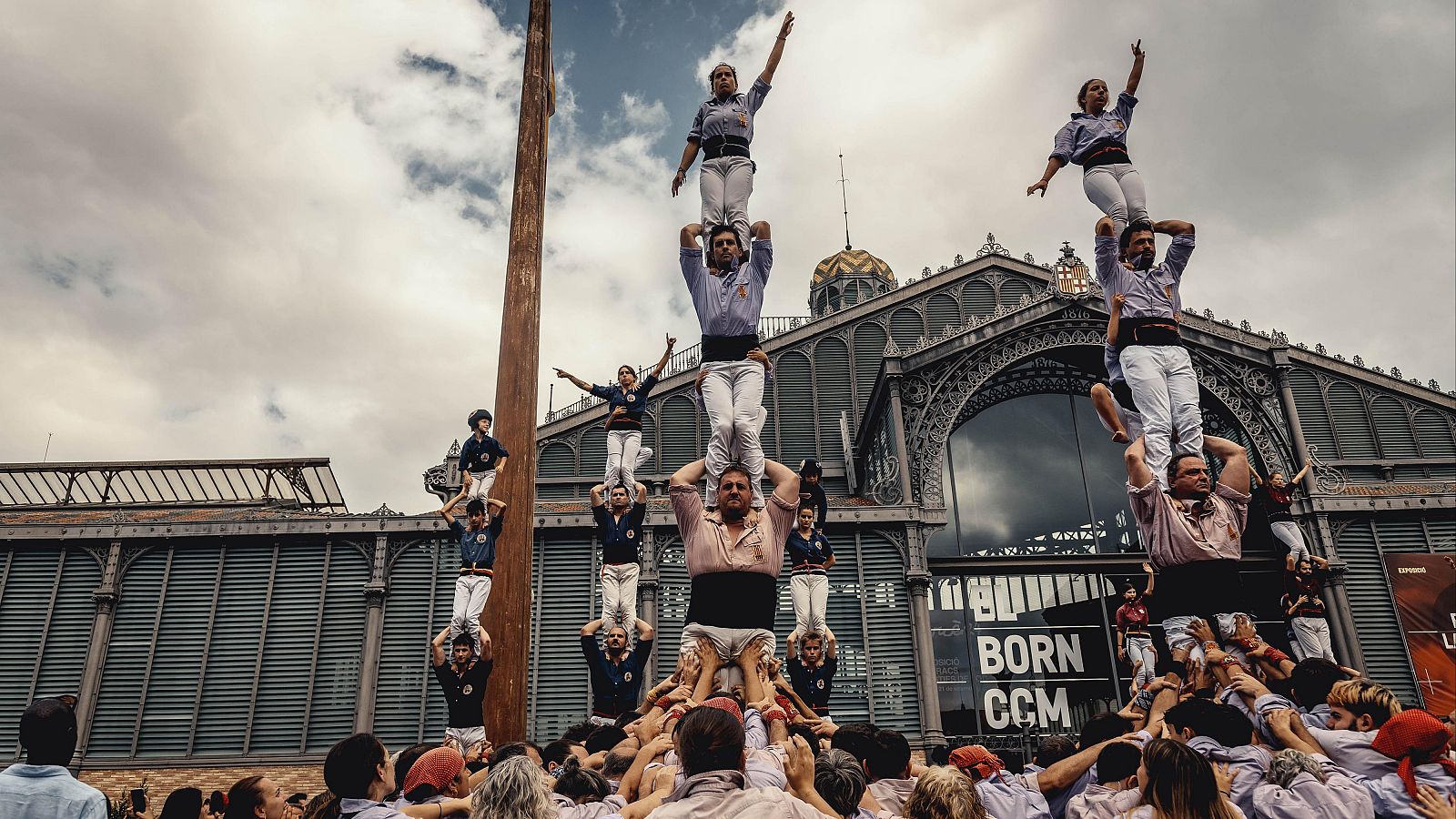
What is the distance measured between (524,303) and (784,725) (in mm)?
5812

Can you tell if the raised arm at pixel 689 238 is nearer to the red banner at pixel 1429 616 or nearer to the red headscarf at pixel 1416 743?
the red headscarf at pixel 1416 743

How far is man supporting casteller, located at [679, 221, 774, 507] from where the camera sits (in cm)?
593

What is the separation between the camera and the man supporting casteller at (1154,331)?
21.6 feet

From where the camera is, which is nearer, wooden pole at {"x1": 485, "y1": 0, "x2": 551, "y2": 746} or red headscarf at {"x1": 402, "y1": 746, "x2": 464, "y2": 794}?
red headscarf at {"x1": 402, "y1": 746, "x2": 464, "y2": 794}

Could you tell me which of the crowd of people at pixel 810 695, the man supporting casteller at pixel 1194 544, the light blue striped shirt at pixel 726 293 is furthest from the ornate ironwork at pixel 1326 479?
the light blue striped shirt at pixel 726 293

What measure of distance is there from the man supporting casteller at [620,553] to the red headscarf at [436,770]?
534cm

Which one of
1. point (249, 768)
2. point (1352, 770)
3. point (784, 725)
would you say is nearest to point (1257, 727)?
point (1352, 770)

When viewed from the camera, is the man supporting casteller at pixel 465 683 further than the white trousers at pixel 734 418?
Yes

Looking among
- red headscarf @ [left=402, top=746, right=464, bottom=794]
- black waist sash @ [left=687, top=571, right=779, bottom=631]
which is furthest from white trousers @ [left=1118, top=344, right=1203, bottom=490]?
red headscarf @ [left=402, top=746, right=464, bottom=794]

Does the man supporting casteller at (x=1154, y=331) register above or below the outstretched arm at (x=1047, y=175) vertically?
below

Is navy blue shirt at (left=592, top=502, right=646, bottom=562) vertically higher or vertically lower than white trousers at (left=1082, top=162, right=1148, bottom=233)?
lower

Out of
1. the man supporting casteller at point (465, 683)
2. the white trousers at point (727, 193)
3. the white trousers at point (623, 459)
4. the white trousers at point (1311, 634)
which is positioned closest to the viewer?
the white trousers at point (727, 193)

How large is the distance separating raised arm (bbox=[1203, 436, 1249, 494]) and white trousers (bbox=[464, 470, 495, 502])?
6.54 m

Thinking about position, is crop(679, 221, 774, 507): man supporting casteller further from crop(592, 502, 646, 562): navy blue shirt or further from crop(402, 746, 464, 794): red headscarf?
crop(592, 502, 646, 562): navy blue shirt
